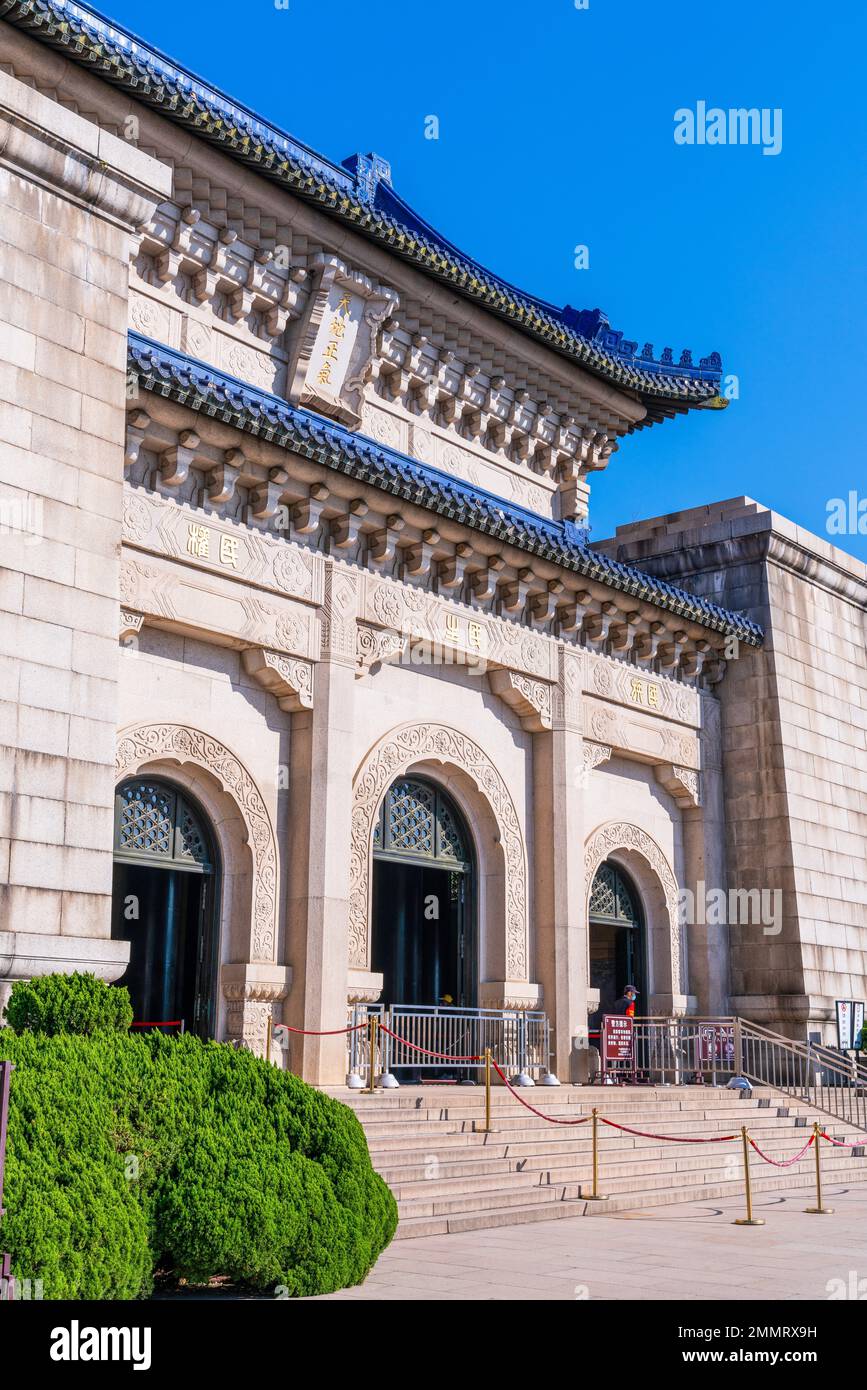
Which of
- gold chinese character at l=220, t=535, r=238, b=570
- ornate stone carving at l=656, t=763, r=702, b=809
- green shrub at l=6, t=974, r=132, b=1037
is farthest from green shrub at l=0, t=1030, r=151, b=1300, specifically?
ornate stone carving at l=656, t=763, r=702, b=809

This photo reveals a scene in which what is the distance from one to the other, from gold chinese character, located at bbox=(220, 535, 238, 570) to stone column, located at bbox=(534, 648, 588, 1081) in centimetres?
562

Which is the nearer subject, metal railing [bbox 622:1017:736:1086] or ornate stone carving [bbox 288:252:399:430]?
ornate stone carving [bbox 288:252:399:430]

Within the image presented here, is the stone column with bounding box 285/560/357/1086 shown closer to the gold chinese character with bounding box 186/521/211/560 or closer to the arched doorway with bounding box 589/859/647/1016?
the gold chinese character with bounding box 186/521/211/560

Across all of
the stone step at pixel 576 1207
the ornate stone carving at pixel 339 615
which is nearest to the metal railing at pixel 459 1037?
the stone step at pixel 576 1207

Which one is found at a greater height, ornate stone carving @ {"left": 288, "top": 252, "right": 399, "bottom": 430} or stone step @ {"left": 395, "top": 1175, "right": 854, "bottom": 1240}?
ornate stone carving @ {"left": 288, "top": 252, "right": 399, "bottom": 430}

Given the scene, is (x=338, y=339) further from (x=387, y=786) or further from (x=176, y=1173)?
(x=176, y=1173)

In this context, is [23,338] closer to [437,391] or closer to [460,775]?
[460,775]

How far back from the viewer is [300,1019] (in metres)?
14.1

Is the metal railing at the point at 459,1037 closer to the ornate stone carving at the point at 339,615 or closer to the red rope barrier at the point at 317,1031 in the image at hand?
the red rope barrier at the point at 317,1031

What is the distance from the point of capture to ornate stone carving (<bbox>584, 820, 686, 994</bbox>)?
62.4 ft

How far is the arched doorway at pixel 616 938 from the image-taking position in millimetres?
19781

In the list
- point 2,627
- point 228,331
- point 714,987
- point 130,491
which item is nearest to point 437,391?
point 228,331

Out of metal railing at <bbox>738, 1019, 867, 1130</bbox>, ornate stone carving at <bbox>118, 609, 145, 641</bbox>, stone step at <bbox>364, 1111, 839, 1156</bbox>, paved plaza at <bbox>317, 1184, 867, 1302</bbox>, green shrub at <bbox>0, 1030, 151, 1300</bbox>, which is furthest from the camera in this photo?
metal railing at <bbox>738, 1019, 867, 1130</bbox>

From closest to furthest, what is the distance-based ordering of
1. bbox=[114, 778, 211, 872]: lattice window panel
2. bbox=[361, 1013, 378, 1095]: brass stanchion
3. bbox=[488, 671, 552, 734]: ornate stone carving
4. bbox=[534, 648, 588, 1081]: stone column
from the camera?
bbox=[361, 1013, 378, 1095]: brass stanchion → bbox=[114, 778, 211, 872]: lattice window panel → bbox=[534, 648, 588, 1081]: stone column → bbox=[488, 671, 552, 734]: ornate stone carving
